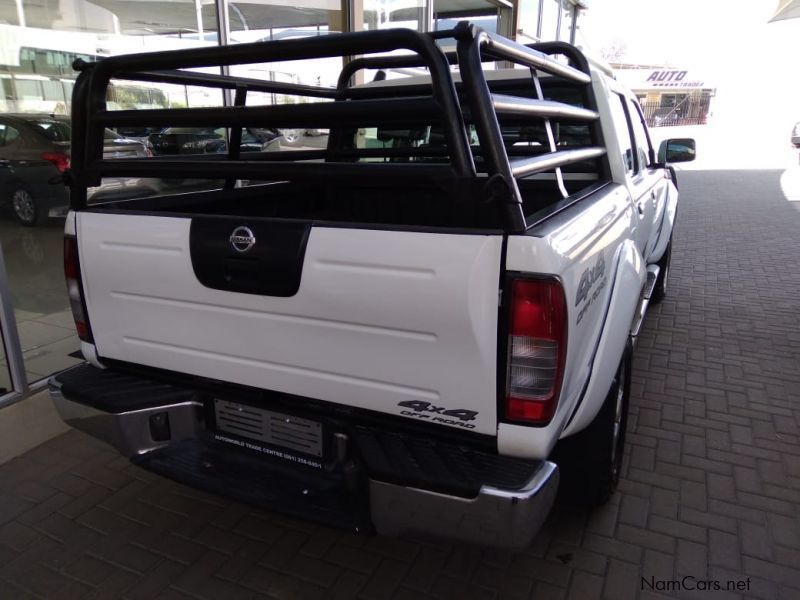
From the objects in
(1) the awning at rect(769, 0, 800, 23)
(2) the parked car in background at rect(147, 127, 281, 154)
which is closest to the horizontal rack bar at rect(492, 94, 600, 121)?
(2) the parked car in background at rect(147, 127, 281, 154)

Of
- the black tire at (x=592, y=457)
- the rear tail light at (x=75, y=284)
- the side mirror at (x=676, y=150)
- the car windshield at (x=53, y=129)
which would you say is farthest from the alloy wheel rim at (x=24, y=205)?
the side mirror at (x=676, y=150)

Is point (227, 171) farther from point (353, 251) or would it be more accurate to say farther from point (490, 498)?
point (490, 498)

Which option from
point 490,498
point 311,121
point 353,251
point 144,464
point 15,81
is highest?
point 15,81

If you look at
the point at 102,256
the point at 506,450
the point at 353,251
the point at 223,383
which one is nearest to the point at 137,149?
the point at 102,256

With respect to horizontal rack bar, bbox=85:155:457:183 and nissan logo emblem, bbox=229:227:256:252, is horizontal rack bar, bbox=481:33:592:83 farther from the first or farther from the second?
nissan logo emblem, bbox=229:227:256:252

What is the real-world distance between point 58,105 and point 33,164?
487 mm

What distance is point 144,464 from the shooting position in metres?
2.32

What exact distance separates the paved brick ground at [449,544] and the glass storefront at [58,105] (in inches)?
58.4

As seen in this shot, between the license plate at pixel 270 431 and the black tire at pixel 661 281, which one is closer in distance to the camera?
the license plate at pixel 270 431

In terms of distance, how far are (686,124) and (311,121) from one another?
50.3m

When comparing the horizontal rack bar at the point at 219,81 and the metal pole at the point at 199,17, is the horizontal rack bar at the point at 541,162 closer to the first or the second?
the horizontal rack bar at the point at 219,81

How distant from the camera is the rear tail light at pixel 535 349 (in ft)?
5.59

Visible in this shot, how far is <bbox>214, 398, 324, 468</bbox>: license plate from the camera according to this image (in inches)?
83.7

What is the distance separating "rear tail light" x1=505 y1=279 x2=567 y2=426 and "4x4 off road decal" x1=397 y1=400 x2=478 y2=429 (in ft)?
0.43
